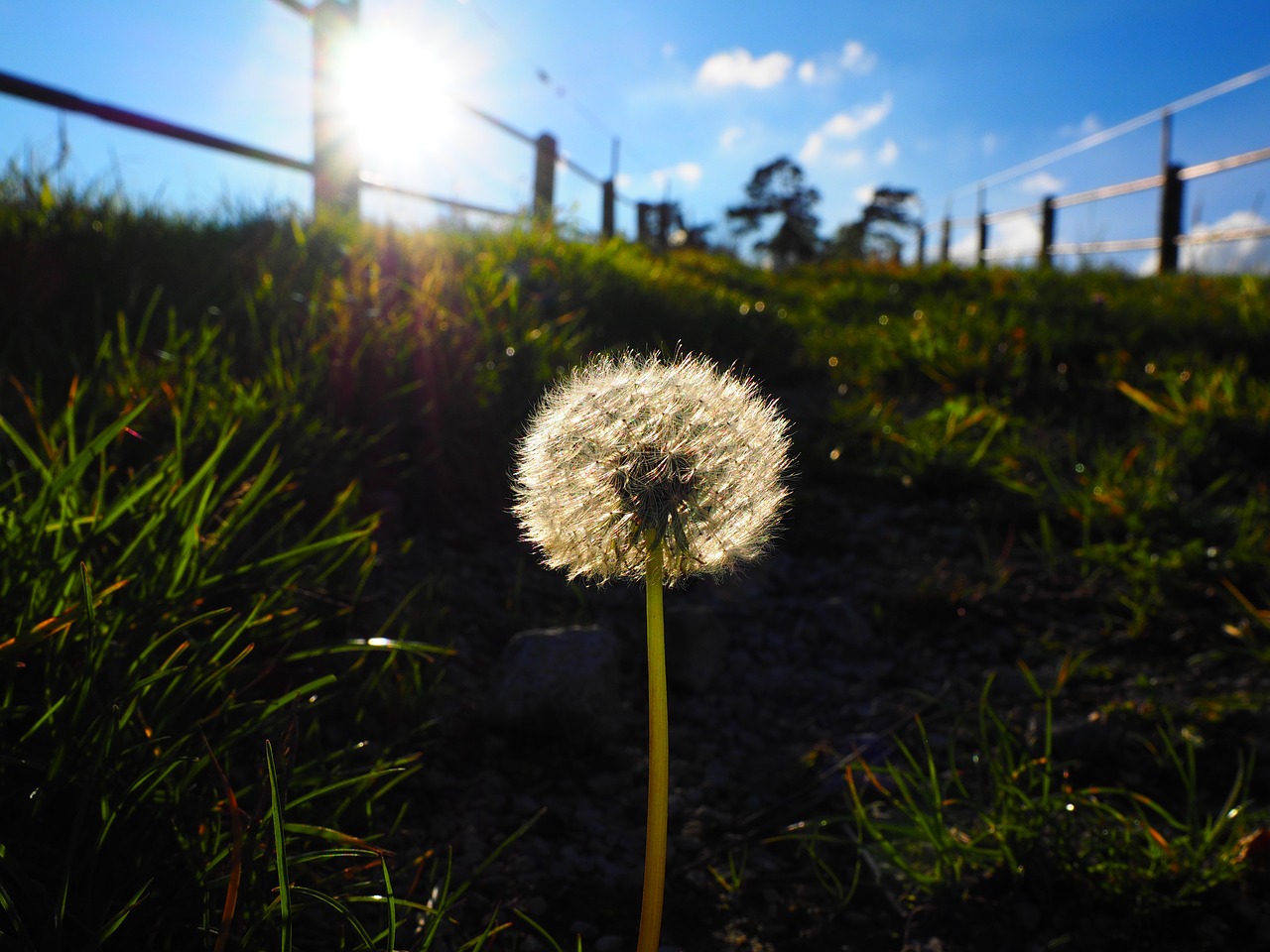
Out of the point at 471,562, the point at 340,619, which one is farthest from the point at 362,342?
the point at 340,619

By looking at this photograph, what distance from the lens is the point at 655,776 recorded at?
3.21ft

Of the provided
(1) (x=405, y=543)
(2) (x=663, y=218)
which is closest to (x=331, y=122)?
(1) (x=405, y=543)

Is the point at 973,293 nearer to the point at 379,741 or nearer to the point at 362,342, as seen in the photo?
the point at 362,342

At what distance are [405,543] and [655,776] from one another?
179 cm

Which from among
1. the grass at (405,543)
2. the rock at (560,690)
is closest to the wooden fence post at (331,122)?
the grass at (405,543)

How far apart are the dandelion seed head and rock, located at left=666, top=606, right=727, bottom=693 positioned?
1670mm

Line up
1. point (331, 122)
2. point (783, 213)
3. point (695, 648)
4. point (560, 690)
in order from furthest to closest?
1. point (783, 213)
2. point (331, 122)
3. point (695, 648)
4. point (560, 690)

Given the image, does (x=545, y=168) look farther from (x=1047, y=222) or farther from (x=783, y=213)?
(x=783, y=213)

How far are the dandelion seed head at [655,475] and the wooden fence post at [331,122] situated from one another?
20.8 ft

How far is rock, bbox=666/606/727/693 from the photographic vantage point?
2.80 meters

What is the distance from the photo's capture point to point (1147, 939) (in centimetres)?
174

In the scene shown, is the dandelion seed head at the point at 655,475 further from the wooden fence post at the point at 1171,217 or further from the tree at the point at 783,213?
the tree at the point at 783,213

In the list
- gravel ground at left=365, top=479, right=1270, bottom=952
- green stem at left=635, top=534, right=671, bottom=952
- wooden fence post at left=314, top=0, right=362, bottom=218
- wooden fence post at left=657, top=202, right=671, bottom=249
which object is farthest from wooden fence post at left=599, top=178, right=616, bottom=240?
green stem at left=635, top=534, right=671, bottom=952

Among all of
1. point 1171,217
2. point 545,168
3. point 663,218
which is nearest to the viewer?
point 545,168
